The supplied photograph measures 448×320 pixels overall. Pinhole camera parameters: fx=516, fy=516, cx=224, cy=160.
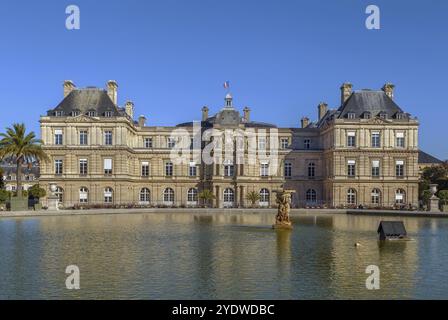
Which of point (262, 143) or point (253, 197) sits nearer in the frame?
point (253, 197)

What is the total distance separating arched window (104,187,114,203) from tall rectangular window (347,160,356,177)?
106 ft

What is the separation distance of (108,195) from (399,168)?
39821 millimetres

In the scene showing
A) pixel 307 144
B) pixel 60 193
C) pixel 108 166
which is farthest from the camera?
pixel 307 144

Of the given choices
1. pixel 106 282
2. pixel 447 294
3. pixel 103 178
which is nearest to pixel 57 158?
pixel 103 178

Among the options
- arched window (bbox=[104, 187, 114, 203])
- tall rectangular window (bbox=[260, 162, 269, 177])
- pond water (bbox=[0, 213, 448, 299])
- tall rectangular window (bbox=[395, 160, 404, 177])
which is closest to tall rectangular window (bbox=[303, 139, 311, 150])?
tall rectangular window (bbox=[260, 162, 269, 177])

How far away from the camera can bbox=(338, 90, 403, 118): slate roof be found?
233 feet

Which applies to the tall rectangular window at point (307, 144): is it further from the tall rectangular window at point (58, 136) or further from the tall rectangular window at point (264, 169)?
the tall rectangular window at point (58, 136)

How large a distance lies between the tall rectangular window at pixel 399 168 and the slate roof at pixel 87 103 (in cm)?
3820

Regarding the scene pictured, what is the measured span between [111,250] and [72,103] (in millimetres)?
51122

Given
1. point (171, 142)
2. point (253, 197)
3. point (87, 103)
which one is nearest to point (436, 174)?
point (253, 197)

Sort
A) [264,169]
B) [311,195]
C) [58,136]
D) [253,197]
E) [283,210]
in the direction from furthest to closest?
[311,195] < [264,169] < [58,136] < [253,197] < [283,210]

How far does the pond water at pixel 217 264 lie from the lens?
617 inches

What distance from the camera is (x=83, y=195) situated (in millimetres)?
69438

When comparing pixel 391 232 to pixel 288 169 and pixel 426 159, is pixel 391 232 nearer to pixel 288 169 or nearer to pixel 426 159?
pixel 288 169
